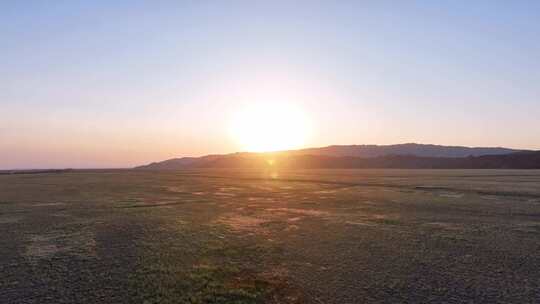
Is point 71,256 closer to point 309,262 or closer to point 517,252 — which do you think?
point 309,262

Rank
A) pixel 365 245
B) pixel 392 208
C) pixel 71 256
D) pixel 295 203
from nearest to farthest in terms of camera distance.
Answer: pixel 71 256, pixel 365 245, pixel 392 208, pixel 295 203

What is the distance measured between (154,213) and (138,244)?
29.8 feet

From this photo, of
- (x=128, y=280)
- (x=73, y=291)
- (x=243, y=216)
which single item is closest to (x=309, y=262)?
(x=128, y=280)

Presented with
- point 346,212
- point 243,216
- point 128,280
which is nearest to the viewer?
point 128,280

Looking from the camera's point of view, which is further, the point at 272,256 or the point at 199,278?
the point at 272,256

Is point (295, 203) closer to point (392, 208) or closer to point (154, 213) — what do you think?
point (392, 208)

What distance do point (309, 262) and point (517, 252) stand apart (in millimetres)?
7142

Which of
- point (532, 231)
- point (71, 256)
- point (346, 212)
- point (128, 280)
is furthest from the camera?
point (346, 212)

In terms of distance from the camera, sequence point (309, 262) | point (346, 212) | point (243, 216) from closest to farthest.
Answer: point (309, 262) → point (243, 216) → point (346, 212)

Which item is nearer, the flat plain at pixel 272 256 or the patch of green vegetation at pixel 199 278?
the patch of green vegetation at pixel 199 278

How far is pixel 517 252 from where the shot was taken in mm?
14844

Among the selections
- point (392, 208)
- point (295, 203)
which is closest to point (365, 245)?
point (392, 208)

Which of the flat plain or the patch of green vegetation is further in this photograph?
the flat plain

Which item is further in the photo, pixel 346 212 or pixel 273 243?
pixel 346 212
